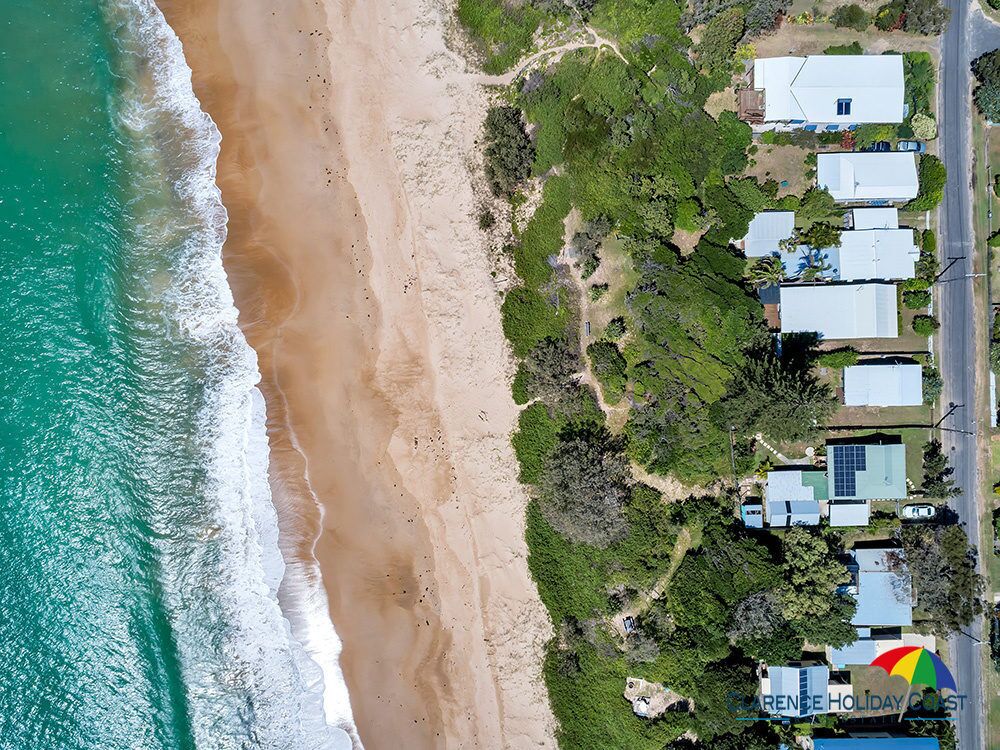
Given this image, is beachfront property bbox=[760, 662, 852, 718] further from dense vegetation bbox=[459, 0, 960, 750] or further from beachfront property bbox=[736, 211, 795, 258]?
beachfront property bbox=[736, 211, 795, 258]

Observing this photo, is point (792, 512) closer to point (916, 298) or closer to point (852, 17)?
point (916, 298)

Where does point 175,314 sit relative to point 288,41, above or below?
below

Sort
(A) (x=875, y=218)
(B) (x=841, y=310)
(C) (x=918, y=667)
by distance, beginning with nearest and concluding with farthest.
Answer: (B) (x=841, y=310), (A) (x=875, y=218), (C) (x=918, y=667)

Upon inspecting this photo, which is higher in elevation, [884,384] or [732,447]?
[884,384]

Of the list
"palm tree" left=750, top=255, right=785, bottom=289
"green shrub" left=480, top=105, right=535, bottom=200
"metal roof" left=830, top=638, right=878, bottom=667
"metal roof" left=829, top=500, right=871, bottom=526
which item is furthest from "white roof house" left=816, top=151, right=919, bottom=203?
"metal roof" left=830, top=638, right=878, bottom=667

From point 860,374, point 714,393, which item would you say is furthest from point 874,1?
point 714,393

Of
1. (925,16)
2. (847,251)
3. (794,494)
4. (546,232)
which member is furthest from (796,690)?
(925,16)

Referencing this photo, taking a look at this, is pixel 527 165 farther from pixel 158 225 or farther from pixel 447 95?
pixel 158 225
